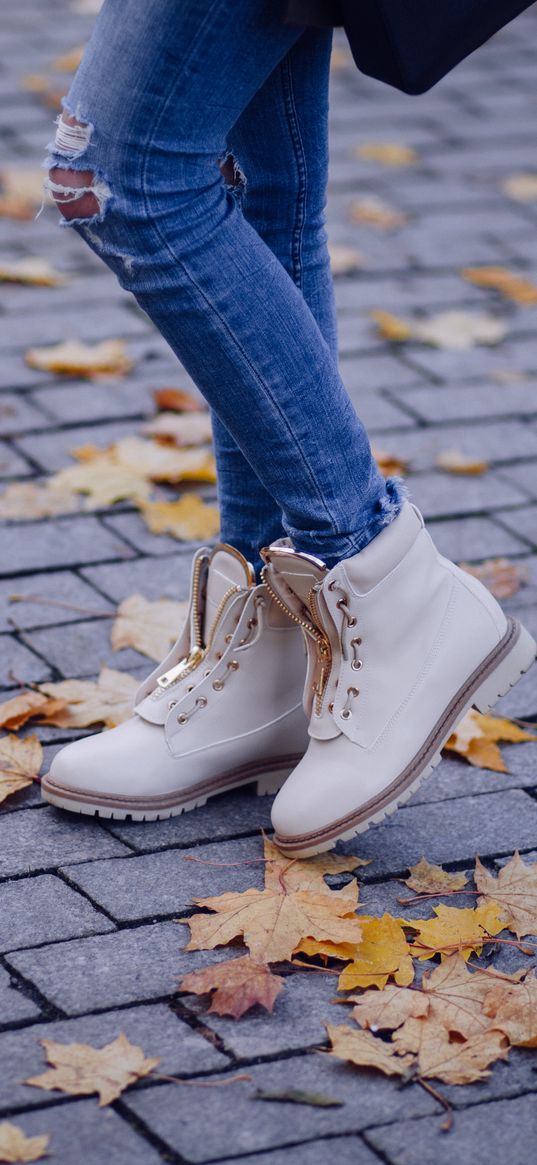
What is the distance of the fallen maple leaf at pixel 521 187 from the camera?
4.38 meters

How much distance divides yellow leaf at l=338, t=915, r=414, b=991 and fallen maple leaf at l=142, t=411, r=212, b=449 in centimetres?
148

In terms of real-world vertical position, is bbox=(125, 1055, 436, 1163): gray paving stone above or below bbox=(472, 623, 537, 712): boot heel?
below

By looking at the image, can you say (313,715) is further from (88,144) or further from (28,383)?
(28,383)

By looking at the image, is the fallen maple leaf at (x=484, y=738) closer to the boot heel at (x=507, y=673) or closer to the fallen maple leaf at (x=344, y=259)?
the boot heel at (x=507, y=673)

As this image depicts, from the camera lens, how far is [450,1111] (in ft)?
4.47

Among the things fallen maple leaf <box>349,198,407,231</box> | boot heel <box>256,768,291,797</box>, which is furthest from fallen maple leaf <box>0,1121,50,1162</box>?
fallen maple leaf <box>349,198,407,231</box>

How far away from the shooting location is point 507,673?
1.85m

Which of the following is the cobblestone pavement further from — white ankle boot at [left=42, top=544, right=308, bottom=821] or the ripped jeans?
the ripped jeans

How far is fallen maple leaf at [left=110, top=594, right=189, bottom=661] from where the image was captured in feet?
7.30

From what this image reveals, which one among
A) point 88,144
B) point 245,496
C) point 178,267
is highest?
point 88,144

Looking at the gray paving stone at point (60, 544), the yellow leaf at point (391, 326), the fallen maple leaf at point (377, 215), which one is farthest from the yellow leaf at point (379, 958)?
the fallen maple leaf at point (377, 215)

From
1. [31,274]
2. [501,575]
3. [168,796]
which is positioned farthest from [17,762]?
[31,274]

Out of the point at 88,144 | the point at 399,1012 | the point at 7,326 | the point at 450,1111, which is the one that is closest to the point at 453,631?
the point at 399,1012

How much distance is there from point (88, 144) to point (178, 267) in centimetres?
15
